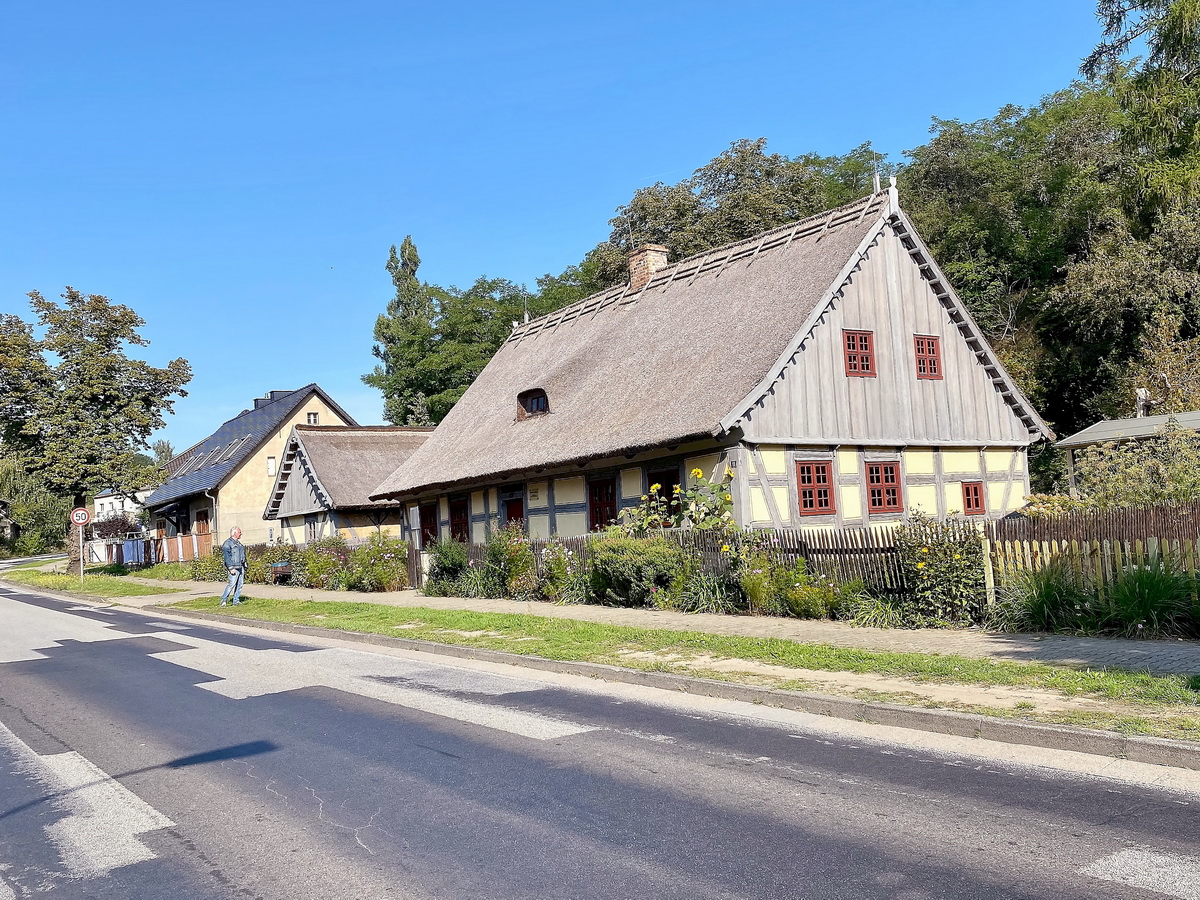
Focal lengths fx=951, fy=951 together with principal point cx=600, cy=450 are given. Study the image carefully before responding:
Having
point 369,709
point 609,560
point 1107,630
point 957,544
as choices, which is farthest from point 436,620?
point 1107,630

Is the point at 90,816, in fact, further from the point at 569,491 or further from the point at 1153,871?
the point at 569,491

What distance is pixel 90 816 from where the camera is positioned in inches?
242

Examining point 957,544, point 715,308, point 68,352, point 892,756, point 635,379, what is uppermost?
point 68,352

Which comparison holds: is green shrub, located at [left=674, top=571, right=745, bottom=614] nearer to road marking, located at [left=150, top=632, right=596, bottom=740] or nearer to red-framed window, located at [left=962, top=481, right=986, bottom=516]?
road marking, located at [left=150, top=632, right=596, bottom=740]

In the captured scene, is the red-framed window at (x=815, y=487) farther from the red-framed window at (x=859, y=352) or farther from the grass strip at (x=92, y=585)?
the grass strip at (x=92, y=585)

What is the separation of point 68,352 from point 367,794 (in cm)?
3779

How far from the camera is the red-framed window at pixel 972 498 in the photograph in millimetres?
23109

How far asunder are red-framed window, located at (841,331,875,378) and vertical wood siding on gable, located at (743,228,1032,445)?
0.14 meters

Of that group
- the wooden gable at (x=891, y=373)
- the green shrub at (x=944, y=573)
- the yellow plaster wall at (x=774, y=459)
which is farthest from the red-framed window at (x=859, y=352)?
the green shrub at (x=944, y=573)

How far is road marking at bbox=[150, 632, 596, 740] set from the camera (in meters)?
8.63

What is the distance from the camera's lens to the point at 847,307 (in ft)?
70.3

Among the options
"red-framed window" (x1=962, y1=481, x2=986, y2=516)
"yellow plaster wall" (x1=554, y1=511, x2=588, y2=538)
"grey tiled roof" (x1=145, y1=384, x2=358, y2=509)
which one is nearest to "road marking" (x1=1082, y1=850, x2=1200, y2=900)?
"yellow plaster wall" (x1=554, y1=511, x2=588, y2=538)

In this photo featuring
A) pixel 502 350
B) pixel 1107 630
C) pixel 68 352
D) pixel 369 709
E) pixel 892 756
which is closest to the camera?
pixel 892 756

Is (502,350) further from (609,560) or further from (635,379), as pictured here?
(609,560)
